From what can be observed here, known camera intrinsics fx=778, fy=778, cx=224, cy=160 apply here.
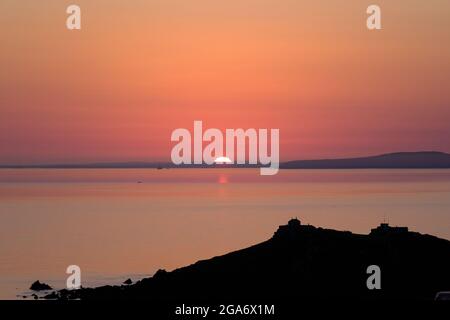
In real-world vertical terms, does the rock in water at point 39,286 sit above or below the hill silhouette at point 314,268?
below

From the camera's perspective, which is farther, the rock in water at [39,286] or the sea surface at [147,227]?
the sea surface at [147,227]

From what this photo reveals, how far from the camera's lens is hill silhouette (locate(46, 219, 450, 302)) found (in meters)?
41.2

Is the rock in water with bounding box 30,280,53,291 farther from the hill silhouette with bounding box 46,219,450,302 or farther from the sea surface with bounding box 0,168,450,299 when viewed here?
the hill silhouette with bounding box 46,219,450,302

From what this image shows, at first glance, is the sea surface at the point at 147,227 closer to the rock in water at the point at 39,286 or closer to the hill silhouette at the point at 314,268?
the rock in water at the point at 39,286

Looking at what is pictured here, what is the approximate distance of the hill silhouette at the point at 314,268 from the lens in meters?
41.2

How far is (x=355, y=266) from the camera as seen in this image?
4294 cm

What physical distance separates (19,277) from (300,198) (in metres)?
114

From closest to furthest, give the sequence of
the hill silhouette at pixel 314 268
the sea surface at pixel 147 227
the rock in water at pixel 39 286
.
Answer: the hill silhouette at pixel 314 268
the rock in water at pixel 39 286
the sea surface at pixel 147 227

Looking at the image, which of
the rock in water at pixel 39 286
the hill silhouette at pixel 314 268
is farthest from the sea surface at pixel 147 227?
the hill silhouette at pixel 314 268

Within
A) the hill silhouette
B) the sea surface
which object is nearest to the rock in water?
the sea surface

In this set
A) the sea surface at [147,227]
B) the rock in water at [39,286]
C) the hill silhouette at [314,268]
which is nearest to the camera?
the hill silhouette at [314,268]
